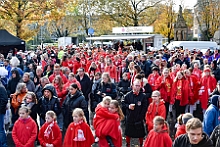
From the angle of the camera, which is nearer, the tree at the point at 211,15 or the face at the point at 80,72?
the face at the point at 80,72

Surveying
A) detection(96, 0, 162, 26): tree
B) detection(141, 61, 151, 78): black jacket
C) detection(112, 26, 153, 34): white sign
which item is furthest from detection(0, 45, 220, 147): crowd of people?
detection(96, 0, 162, 26): tree

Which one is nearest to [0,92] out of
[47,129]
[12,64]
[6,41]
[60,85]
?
[47,129]

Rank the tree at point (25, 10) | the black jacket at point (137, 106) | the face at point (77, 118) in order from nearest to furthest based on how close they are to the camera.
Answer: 1. the face at point (77, 118)
2. the black jacket at point (137, 106)
3. the tree at point (25, 10)

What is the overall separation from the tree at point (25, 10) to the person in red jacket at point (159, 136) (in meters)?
23.6

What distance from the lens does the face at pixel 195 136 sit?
4.61 m

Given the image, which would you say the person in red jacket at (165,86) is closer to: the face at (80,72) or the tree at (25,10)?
the face at (80,72)

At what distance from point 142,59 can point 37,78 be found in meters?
5.93

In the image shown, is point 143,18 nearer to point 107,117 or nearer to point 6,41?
point 6,41

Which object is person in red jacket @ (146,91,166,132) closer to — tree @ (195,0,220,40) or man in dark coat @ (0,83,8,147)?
man in dark coat @ (0,83,8,147)

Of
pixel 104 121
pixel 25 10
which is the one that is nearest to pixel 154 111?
pixel 104 121

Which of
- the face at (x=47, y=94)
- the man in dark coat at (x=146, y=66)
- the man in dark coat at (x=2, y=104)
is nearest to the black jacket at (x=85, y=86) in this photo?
the face at (x=47, y=94)


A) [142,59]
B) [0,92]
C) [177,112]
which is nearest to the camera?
[0,92]

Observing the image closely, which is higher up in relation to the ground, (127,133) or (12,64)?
(12,64)

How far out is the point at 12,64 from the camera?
1203 cm
